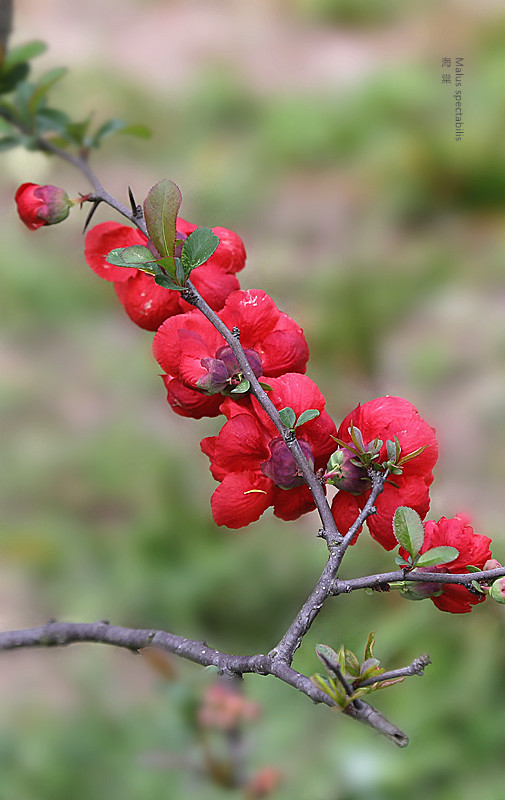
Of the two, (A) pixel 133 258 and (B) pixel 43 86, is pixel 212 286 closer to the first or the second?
(A) pixel 133 258

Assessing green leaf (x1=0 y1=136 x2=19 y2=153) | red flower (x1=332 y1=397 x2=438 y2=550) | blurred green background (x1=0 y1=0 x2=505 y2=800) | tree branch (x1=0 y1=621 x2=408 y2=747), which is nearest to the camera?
tree branch (x1=0 y1=621 x2=408 y2=747)

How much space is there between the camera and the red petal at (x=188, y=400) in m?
0.37

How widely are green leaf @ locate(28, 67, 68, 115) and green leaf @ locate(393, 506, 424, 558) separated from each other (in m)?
0.43

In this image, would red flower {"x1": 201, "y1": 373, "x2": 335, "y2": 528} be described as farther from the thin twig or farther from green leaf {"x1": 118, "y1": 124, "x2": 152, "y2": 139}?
green leaf {"x1": 118, "y1": 124, "x2": 152, "y2": 139}

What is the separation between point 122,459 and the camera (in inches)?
67.7

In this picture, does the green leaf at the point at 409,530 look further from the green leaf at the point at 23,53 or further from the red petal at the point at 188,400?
the green leaf at the point at 23,53

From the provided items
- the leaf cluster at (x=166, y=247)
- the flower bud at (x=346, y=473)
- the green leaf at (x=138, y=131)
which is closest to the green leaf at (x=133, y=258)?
the leaf cluster at (x=166, y=247)

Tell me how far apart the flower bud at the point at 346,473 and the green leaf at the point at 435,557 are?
0.05 metres

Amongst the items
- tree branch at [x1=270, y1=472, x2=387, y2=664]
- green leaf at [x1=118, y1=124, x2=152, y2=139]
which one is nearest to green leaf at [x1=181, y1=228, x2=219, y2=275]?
tree branch at [x1=270, y1=472, x2=387, y2=664]

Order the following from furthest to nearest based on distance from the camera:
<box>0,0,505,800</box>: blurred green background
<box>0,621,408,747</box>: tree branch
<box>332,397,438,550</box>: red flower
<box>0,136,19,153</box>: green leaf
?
<box>0,0,505,800</box>: blurred green background → <box>0,136,19,153</box>: green leaf → <box>332,397,438,550</box>: red flower → <box>0,621,408,747</box>: tree branch

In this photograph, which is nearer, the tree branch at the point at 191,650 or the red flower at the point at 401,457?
the tree branch at the point at 191,650

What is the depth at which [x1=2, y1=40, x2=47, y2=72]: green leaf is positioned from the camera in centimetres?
61

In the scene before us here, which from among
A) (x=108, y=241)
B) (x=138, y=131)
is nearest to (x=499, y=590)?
(x=108, y=241)

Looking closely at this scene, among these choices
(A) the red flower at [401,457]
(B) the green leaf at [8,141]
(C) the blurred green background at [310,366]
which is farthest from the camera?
(C) the blurred green background at [310,366]
